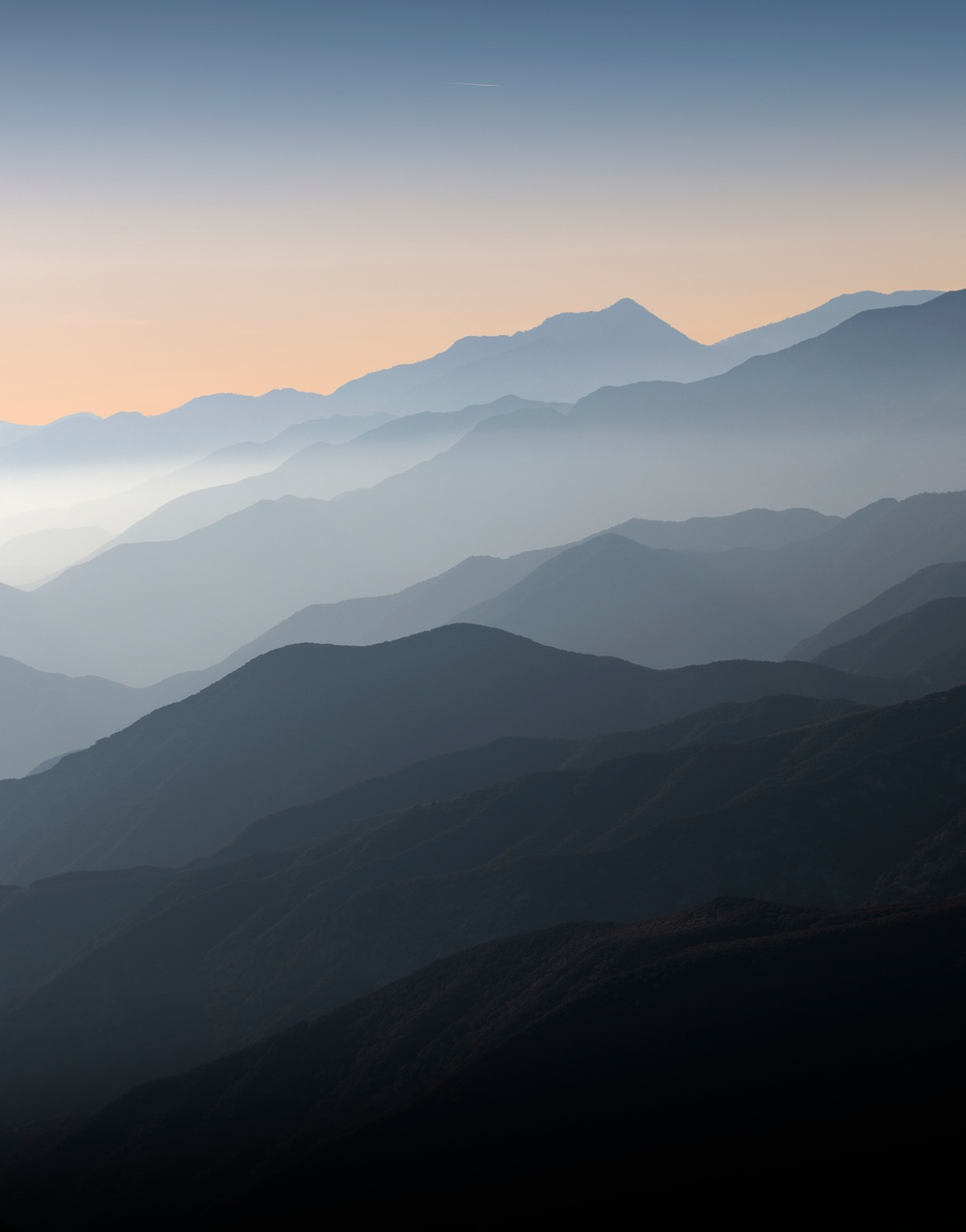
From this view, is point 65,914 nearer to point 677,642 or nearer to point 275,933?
point 275,933

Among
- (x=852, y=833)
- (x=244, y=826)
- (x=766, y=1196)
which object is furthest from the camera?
(x=244, y=826)

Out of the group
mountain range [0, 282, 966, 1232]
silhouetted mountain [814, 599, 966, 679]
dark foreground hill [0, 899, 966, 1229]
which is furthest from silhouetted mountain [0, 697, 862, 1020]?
silhouetted mountain [814, 599, 966, 679]

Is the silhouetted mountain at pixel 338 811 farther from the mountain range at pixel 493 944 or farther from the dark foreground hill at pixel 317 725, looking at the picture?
the dark foreground hill at pixel 317 725

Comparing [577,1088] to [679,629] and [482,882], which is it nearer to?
[482,882]

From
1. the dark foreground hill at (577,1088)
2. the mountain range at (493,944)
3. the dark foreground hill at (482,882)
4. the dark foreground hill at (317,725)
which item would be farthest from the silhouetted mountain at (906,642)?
the dark foreground hill at (577,1088)

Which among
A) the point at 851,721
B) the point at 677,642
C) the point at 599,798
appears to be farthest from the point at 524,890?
the point at 677,642

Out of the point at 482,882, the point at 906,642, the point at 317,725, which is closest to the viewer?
the point at 482,882

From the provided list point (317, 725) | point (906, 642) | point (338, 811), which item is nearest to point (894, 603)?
point (906, 642)
